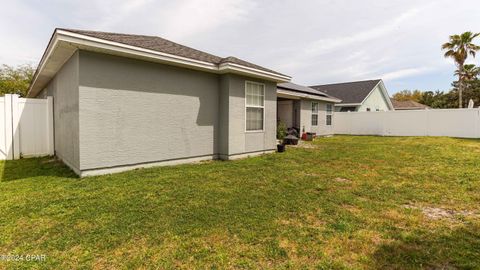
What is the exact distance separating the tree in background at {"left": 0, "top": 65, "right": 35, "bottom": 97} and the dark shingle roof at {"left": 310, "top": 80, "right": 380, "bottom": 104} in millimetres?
27350

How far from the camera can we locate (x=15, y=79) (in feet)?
66.8

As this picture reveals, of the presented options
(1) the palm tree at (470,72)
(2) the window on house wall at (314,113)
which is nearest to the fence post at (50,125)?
(2) the window on house wall at (314,113)

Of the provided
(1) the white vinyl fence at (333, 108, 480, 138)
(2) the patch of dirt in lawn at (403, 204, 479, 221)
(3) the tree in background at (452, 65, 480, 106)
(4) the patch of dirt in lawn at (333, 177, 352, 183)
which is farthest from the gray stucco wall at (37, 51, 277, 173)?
(3) the tree in background at (452, 65, 480, 106)

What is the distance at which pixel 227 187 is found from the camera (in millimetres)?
4859

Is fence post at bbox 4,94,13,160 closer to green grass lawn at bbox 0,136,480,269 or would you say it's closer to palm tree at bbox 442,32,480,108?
green grass lawn at bbox 0,136,480,269

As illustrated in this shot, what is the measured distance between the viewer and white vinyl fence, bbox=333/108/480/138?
15.1 m

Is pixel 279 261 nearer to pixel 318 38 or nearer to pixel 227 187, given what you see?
pixel 227 187

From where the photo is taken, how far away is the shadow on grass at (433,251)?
2312mm

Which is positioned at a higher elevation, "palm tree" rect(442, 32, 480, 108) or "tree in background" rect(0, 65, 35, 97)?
"palm tree" rect(442, 32, 480, 108)

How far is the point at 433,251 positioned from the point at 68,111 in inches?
308

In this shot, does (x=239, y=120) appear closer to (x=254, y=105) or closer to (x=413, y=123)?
(x=254, y=105)

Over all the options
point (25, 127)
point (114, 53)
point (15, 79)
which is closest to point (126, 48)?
point (114, 53)

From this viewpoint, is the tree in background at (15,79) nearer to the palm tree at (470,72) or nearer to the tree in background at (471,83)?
the palm tree at (470,72)

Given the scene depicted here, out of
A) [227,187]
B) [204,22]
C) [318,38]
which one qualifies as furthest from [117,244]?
[318,38]
